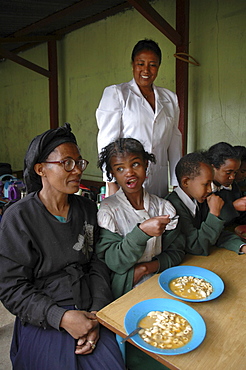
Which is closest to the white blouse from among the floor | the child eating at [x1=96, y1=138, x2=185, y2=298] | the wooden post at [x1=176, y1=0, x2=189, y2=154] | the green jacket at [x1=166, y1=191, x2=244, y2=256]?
the child eating at [x1=96, y1=138, x2=185, y2=298]

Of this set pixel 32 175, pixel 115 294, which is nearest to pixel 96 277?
pixel 115 294

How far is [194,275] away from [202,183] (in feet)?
2.00

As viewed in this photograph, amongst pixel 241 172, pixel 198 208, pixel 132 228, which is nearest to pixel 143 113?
pixel 198 208

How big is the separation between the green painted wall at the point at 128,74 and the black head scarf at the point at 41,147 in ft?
10.7

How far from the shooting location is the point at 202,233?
5.90 feet

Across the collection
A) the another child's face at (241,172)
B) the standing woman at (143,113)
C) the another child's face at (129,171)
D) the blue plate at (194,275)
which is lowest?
the blue plate at (194,275)

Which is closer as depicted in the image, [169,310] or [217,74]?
[169,310]

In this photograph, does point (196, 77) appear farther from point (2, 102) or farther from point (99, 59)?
point (2, 102)

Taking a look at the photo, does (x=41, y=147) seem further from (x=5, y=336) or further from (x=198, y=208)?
(x=5, y=336)

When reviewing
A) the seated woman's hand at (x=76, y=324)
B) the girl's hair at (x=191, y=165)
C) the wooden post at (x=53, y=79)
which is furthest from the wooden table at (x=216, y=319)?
the wooden post at (x=53, y=79)

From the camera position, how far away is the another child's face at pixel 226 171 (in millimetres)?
2250

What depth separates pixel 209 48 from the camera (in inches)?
169

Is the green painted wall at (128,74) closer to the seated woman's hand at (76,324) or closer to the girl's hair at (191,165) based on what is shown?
the girl's hair at (191,165)

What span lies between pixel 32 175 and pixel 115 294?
0.74m
